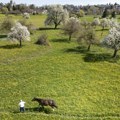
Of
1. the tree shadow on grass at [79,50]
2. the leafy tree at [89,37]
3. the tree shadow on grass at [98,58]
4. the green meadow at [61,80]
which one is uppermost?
the leafy tree at [89,37]

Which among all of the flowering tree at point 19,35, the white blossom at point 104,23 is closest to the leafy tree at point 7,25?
the flowering tree at point 19,35

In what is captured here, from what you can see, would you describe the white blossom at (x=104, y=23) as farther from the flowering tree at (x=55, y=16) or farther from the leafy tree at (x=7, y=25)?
the leafy tree at (x=7, y=25)

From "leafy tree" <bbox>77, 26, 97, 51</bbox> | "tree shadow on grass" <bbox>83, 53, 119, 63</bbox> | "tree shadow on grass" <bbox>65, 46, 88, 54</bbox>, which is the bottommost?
"tree shadow on grass" <bbox>83, 53, 119, 63</bbox>

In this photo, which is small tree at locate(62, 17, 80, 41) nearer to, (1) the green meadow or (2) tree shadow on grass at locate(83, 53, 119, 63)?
(1) the green meadow

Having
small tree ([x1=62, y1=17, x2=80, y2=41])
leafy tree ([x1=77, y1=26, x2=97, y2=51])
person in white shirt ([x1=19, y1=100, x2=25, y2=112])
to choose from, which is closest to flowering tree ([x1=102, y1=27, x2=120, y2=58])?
leafy tree ([x1=77, y1=26, x2=97, y2=51])

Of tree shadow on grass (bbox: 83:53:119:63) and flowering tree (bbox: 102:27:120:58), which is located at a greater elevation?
flowering tree (bbox: 102:27:120:58)

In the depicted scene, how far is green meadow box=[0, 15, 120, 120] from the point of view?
4500cm

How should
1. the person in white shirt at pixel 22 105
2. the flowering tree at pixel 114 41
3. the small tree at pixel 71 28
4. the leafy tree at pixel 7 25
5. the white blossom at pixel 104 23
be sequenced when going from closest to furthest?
the person in white shirt at pixel 22 105, the flowering tree at pixel 114 41, the small tree at pixel 71 28, the leafy tree at pixel 7 25, the white blossom at pixel 104 23

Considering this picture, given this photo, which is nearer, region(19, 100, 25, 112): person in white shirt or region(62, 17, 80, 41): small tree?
region(19, 100, 25, 112): person in white shirt

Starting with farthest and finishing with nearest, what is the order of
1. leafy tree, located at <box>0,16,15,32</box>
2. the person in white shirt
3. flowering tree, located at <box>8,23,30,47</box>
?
leafy tree, located at <box>0,16,15,32</box> → flowering tree, located at <box>8,23,30,47</box> → the person in white shirt

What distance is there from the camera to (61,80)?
59188 millimetres

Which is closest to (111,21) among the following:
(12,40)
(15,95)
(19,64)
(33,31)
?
(33,31)

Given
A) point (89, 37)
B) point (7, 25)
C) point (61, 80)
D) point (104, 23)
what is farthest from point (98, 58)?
point (104, 23)

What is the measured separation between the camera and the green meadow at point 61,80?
1772 inches
